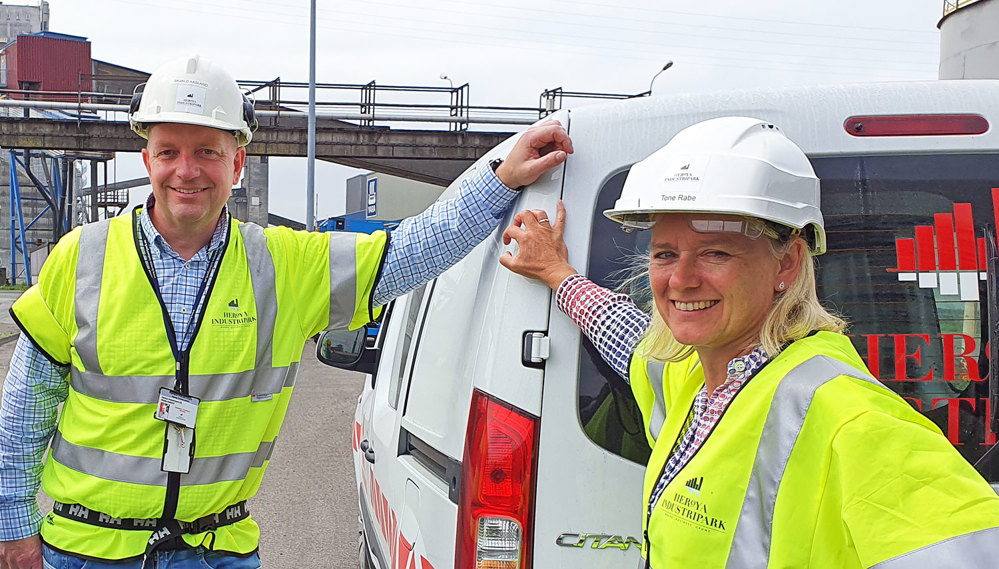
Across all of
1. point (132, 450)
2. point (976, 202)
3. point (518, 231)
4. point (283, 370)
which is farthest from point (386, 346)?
point (976, 202)

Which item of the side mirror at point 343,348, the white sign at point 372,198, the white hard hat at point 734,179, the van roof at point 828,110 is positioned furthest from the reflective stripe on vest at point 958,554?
the white sign at point 372,198

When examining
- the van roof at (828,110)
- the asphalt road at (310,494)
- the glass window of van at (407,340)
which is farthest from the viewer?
the asphalt road at (310,494)

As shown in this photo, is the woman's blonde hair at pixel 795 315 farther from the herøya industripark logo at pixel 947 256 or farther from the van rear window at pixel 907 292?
the herøya industripark logo at pixel 947 256

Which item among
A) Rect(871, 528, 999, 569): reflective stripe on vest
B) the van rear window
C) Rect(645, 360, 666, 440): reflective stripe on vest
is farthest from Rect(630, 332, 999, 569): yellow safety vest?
the van rear window

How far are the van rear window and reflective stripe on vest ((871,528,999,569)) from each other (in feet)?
2.61

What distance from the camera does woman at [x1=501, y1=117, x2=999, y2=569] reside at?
1225 millimetres

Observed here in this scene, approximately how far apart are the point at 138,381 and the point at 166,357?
0.10 meters

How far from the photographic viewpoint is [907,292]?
1983 mm

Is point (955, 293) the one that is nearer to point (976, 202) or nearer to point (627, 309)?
point (976, 202)

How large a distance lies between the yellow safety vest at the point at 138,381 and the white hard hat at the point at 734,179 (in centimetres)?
135

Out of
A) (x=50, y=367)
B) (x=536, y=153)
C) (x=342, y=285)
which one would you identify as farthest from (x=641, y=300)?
(x=50, y=367)

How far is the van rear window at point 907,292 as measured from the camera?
197 centimetres

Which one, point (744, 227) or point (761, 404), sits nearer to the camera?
point (761, 404)

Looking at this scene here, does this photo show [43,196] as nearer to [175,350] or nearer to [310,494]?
[310,494]
